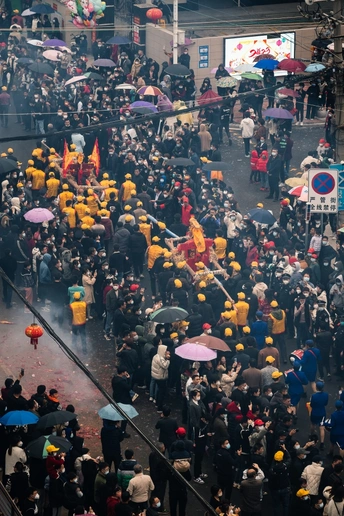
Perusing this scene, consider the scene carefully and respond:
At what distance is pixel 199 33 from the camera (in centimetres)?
4400

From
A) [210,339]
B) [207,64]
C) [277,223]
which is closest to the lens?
[210,339]

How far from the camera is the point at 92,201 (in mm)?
29922

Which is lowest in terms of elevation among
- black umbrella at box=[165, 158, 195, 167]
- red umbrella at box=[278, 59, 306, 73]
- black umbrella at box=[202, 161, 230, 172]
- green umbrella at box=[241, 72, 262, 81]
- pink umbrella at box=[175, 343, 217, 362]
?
black umbrella at box=[202, 161, 230, 172]

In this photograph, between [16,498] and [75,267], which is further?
[75,267]

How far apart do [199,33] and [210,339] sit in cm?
2264

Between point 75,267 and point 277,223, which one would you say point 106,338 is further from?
point 277,223


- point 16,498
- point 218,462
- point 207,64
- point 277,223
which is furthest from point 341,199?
point 207,64

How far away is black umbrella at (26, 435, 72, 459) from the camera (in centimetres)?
1950

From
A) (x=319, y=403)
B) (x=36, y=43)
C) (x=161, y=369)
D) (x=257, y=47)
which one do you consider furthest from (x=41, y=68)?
(x=319, y=403)

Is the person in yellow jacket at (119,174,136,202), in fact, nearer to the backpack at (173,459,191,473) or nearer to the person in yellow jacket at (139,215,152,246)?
the person in yellow jacket at (139,215,152,246)

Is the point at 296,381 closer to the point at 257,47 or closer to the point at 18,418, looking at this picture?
the point at 18,418

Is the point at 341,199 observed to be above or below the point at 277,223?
above

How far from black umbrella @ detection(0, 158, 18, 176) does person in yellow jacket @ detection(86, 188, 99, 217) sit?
1864 millimetres

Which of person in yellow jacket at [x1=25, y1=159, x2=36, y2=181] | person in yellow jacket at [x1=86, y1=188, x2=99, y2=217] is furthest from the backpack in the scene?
person in yellow jacket at [x1=25, y1=159, x2=36, y2=181]
